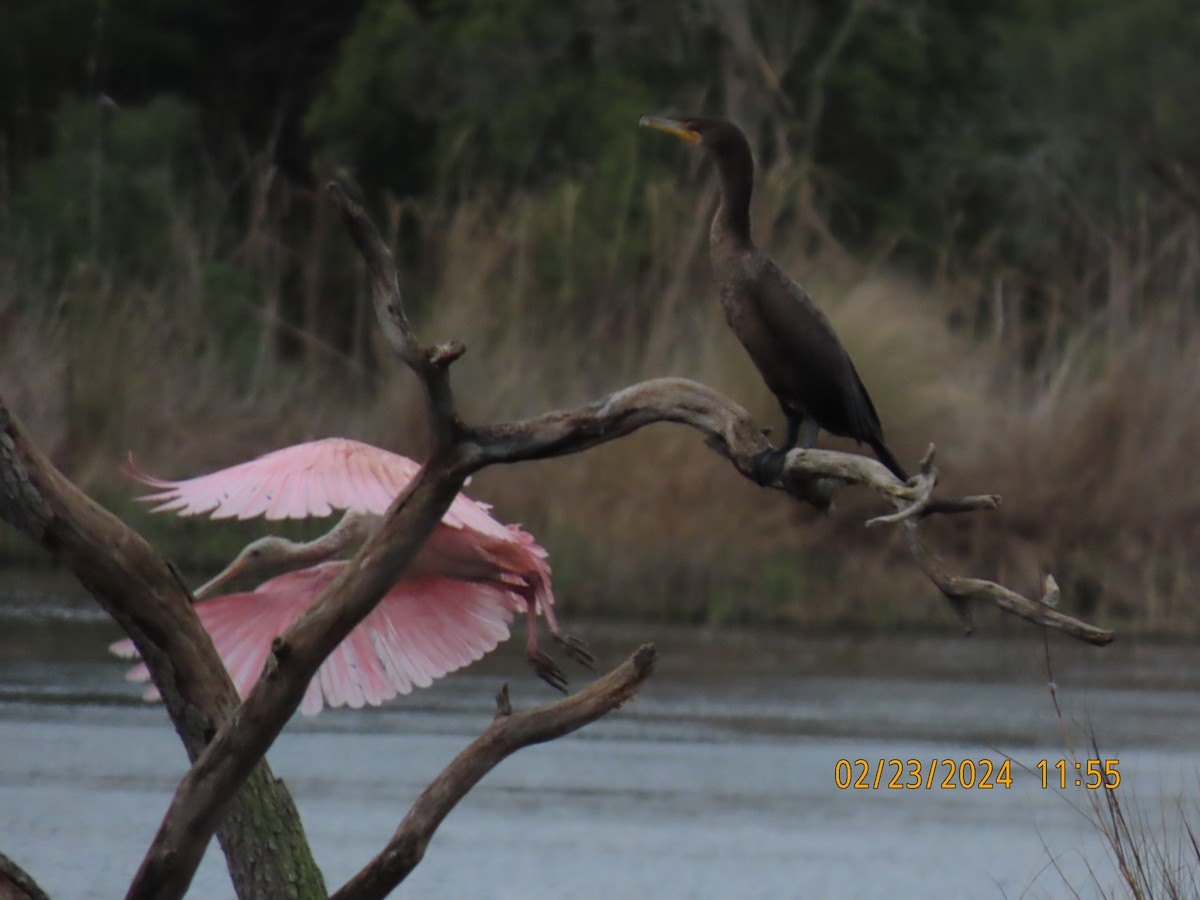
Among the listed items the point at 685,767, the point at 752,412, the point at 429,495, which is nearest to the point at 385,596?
the point at 429,495

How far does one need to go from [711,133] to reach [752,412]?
6.55 m

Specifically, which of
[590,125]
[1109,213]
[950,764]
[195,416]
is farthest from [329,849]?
[1109,213]

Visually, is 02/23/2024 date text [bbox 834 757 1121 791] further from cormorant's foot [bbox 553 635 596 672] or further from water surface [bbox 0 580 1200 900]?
cormorant's foot [bbox 553 635 596 672]

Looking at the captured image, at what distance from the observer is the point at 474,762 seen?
4566 mm

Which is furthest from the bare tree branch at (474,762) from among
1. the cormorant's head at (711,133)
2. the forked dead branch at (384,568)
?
the cormorant's head at (711,133)

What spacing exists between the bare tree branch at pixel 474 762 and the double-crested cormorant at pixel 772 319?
106 centimetres

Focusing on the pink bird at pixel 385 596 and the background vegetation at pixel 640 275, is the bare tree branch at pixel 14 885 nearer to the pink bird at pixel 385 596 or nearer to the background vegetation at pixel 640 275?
the pink bird at pixel 385 596

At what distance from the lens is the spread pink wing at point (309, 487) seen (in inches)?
184

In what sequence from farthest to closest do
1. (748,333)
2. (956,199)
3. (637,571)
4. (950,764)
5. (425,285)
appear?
(956,199) → (425,285) → (637,571) → (950,764) → (748,333)

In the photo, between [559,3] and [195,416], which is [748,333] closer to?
[195,416]

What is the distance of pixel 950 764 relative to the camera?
28.2ft

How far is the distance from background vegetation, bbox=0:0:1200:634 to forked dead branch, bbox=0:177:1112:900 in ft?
24.0

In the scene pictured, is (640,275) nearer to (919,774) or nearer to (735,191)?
(919,774)

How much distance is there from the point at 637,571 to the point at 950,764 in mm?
3707
